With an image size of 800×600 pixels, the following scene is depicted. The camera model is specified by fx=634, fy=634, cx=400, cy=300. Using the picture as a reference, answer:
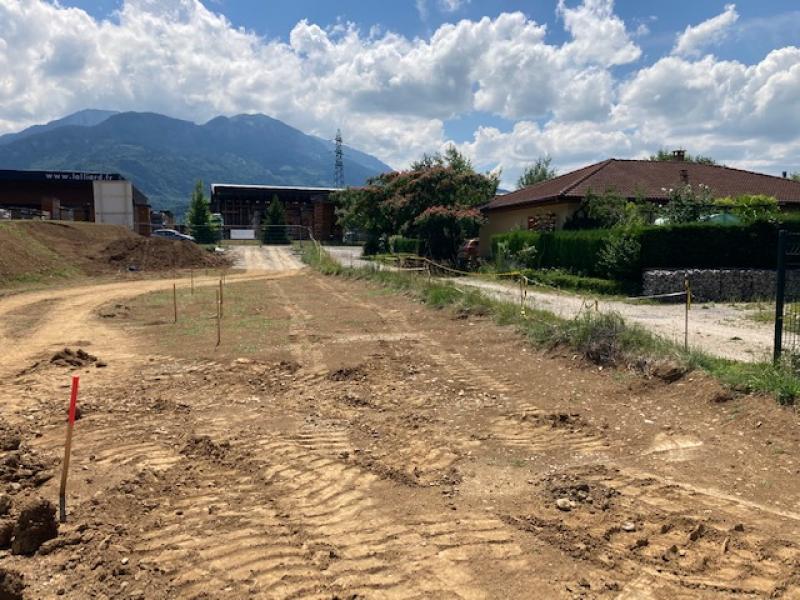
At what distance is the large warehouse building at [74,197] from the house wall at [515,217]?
930 inches

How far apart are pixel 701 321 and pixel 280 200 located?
170ft

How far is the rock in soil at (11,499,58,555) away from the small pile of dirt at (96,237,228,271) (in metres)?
28.6

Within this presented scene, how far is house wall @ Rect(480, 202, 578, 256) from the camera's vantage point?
85.6ft

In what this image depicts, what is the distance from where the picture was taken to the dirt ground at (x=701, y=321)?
10195mm

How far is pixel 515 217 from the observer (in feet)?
102

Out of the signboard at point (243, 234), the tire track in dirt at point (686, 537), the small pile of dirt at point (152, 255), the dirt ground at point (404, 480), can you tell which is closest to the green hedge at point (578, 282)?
the dirt ground at point (404, 480)

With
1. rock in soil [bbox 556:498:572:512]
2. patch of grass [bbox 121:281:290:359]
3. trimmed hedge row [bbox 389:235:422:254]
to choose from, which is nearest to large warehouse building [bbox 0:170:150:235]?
trimmed hedge row [bbox 389:235:422:254]

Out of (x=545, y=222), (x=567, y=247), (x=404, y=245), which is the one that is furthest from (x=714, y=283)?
(x=404, y=245)

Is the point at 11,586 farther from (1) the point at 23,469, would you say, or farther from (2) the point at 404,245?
(2) the point at 404,245

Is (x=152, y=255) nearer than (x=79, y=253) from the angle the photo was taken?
No

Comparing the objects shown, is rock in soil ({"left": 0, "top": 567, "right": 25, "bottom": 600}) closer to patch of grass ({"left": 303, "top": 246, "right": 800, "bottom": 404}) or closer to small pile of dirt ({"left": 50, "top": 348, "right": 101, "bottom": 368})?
small pile of dirt ({"left": 50, "top": 348, "right": 101, "bottom": 368})

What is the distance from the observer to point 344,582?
3693mm

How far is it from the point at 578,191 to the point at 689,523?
22648 mm

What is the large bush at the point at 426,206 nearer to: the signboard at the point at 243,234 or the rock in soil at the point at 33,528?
the signboard at the point at 243,234
